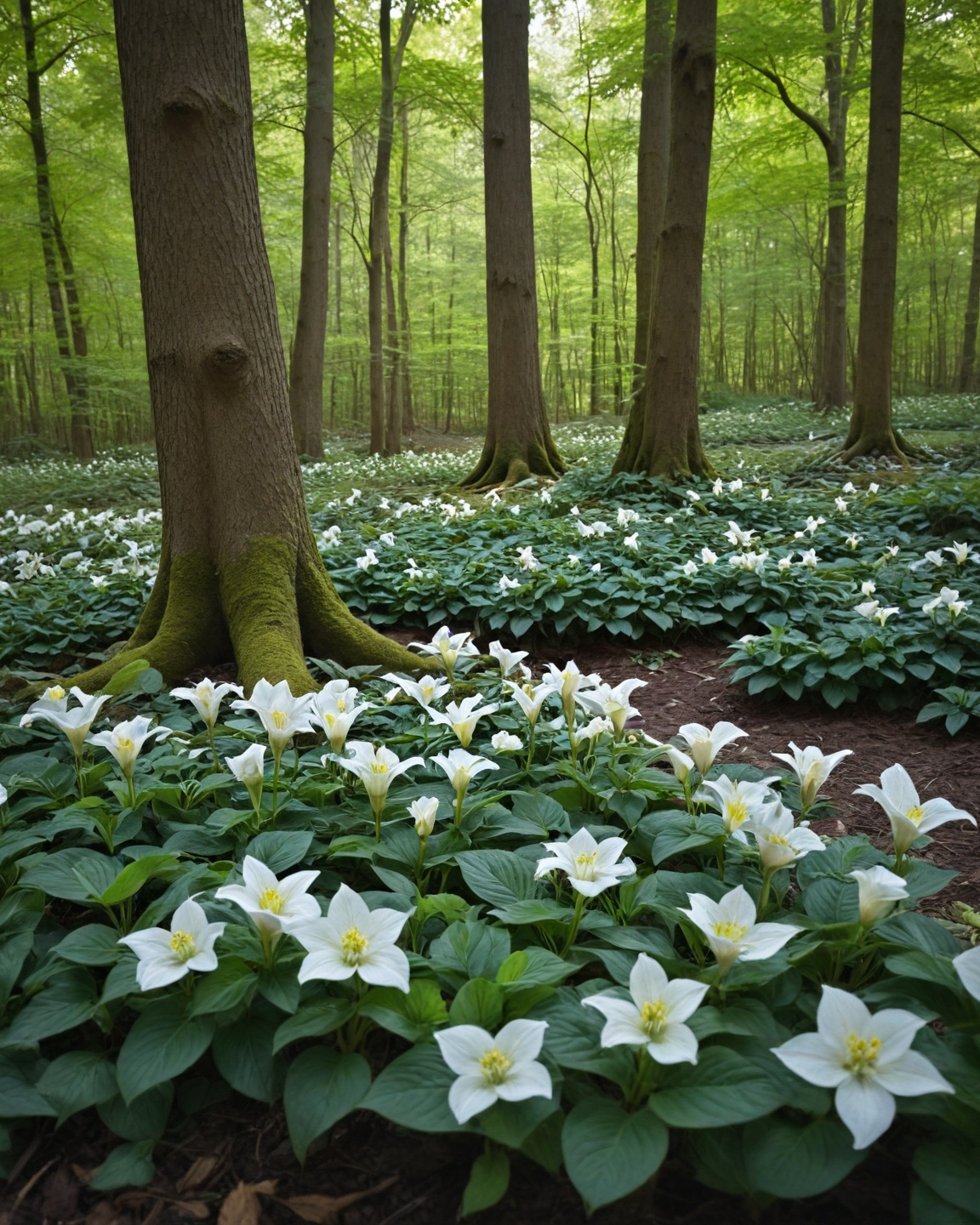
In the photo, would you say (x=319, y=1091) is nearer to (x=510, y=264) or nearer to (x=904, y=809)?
(x=904, y=809)

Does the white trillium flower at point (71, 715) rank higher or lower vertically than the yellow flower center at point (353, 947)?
higher

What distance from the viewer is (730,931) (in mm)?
1405

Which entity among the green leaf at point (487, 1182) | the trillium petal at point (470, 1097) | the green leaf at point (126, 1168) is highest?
the trillium petal at point (470, 1097)

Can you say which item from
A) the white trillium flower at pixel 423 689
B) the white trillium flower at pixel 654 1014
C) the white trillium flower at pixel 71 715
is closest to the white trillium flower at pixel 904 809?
the white trillium flower at pixel 654 1014

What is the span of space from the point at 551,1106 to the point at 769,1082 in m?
0.35

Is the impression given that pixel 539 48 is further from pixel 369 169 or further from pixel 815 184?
pixel 815 184

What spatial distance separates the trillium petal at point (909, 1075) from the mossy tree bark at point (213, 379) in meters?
2.43

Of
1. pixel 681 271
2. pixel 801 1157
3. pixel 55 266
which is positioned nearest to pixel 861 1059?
pixel 801 1157

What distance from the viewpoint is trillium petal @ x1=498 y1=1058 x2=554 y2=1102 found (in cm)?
113

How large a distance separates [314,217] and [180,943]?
510 inches

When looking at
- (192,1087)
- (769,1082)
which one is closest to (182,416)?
(192,1087)

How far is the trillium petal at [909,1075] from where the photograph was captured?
110cm

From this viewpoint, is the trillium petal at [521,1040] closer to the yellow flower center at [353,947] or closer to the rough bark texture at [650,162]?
the yellow flower center at [353,947]

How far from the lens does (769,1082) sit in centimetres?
121
